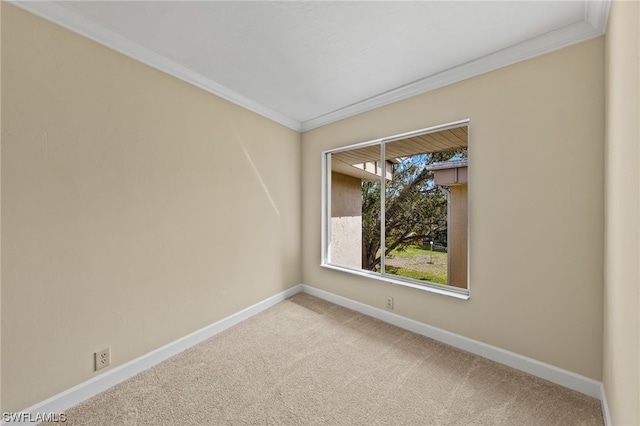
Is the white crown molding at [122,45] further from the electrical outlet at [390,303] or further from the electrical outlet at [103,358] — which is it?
the electrical outlet at [390,303]

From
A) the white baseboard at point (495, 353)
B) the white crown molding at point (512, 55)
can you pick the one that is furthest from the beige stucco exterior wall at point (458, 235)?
the white crown molding at point (512, 55)

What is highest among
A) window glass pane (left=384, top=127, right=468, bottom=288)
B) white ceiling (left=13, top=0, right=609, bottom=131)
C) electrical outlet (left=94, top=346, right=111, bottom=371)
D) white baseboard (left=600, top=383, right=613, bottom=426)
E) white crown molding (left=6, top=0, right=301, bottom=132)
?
white ceiling (left=13, top=0, right=609, bottom=131)

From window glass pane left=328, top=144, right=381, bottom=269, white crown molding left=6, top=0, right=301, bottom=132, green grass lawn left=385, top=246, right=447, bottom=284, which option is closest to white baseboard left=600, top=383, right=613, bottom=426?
green grass lawn left=385, top=246, right=447, bottom=284

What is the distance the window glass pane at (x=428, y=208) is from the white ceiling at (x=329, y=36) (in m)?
0.58

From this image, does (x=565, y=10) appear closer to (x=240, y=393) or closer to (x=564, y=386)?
(x=564, y=386)

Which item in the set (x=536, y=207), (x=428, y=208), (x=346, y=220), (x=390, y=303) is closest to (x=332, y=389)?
(x=390, y=303)

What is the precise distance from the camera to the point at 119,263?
5.74 ft

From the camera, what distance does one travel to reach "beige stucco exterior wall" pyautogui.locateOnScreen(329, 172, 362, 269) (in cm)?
349

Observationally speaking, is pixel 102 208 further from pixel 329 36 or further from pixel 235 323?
pixel 329 36

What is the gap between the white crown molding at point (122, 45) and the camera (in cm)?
143

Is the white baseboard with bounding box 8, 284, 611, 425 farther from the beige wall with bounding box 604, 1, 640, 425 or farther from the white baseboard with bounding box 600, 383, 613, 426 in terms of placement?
the beige wall with bounding box 604, 1, 640, 425

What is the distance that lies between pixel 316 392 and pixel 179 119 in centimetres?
234

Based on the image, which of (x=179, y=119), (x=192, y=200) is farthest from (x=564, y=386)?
(x=179, y=119)

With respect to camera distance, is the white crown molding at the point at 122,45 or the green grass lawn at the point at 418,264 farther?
the green grass lawn at the point at 418,264
